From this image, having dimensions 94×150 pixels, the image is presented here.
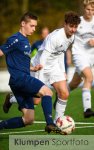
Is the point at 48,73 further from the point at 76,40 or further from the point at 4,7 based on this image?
the point at 4,7

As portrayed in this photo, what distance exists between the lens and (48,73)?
11648 millimetres

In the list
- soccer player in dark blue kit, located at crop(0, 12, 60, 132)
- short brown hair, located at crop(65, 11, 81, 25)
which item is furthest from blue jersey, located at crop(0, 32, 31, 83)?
short brown hair, located at crop(65, 11, 81, 25)

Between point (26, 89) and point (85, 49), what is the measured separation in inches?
131

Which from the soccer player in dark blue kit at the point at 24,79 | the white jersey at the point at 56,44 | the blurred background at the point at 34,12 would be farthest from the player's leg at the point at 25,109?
the blurred background at the point at 34,12

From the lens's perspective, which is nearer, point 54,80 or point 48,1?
point 54,80

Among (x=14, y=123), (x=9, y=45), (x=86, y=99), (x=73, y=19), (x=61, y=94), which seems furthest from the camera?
(x=86, y=99)

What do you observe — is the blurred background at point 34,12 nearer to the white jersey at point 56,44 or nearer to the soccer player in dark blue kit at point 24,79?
→ the white jersey at point 56,44

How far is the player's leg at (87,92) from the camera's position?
477 inches

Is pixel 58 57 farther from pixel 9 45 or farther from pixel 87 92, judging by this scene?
pixel 9 45

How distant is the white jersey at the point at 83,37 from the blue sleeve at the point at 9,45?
3080 millimetres

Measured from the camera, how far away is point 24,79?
32.5 feet

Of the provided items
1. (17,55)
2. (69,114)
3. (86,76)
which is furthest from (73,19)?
(69,114)

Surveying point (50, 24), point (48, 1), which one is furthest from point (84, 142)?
point (48, 1)

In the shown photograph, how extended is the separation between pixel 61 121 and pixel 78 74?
11.9ft
